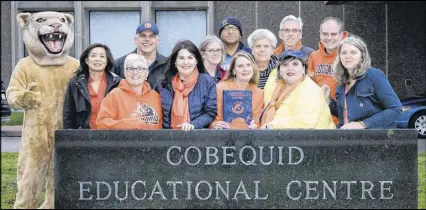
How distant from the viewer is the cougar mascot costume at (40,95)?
24.5 feet

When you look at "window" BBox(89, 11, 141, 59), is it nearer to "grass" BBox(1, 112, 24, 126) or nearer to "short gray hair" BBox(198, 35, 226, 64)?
"grass" BBox(1, 112, 24, 126)

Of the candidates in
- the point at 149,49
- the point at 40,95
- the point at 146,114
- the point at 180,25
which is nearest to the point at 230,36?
the point at 149,49

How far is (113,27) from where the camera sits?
71.1ft

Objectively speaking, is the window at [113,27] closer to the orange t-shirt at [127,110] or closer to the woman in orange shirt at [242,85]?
the woman in orange shirt at [242,85]

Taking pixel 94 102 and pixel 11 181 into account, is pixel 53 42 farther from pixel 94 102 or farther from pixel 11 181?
pixel 11 181

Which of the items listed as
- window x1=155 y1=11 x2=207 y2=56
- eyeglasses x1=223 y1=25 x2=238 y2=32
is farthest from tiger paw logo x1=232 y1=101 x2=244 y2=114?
window x1=155 y1=11 x2=207 y2=56

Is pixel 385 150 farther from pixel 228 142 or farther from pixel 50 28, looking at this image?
pixel 50 28

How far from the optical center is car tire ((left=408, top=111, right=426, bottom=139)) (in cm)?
1619

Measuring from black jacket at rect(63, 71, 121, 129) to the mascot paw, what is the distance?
249 millimetres

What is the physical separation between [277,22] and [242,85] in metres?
13.5

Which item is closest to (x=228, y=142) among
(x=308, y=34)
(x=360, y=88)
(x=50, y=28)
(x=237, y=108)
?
(x=237, y=108)

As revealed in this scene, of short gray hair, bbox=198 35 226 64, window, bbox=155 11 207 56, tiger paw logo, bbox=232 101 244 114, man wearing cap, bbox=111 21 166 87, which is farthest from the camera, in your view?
window, bbox=155 11 207 56

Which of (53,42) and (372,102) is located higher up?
(53,42)

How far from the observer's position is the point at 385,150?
273 inches
